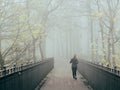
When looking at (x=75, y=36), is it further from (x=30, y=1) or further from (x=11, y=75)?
(x=11, y=75)

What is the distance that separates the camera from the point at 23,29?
107ft

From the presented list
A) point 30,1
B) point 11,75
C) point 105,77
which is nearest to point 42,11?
point 30,1

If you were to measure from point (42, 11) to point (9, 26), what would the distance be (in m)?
13.0

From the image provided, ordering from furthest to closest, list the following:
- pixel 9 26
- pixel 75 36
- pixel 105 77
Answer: pixel 75 36, pixel 9 26, pixel 105 77

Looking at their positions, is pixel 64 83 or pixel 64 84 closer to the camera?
pixel 64 84

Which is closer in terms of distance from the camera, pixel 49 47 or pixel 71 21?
pixel 71 21

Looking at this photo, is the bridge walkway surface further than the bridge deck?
Yes

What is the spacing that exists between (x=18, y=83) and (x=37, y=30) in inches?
760

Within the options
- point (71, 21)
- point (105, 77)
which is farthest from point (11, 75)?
point (71, 21)

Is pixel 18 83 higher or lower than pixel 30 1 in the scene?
lower

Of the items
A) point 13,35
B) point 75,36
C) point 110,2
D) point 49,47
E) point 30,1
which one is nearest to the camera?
point 13,35

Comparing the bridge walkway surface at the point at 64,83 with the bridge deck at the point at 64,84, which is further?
the bridge walkway surface at the point at 64,83

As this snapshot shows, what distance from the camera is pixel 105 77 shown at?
53.5 feet

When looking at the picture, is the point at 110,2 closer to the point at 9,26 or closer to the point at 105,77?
the point at 9,26
